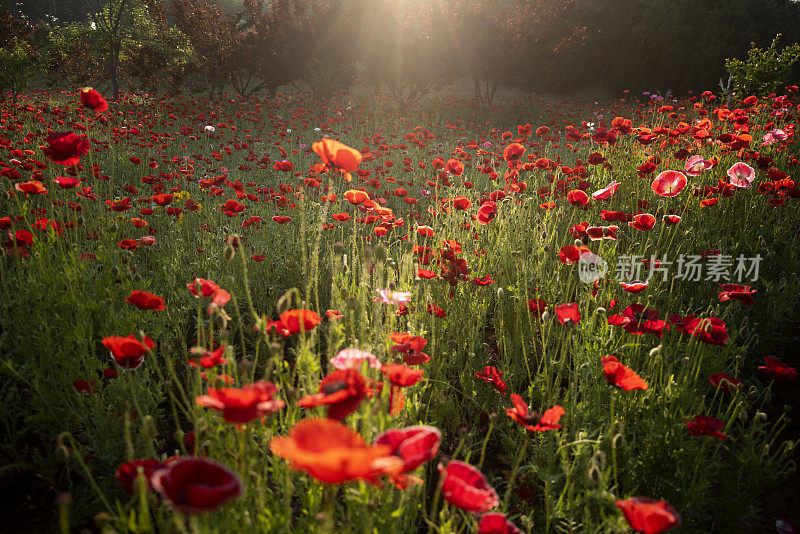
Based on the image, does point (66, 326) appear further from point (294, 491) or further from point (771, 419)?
point (771, 419)

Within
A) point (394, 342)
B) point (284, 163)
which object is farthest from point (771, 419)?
point (284, 163)

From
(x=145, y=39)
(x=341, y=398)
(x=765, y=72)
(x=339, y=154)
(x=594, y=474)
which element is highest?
(x=145, y=39)

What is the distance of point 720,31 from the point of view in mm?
18359

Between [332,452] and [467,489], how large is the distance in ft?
1.04

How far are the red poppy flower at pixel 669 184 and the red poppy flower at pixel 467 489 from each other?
7.24ft

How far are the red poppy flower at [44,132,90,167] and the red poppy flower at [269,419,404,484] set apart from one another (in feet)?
5.93

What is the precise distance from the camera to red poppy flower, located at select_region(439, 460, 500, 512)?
0.77 m

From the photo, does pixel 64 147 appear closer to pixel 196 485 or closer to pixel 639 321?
pixel 196 485

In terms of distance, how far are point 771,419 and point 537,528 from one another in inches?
55.4

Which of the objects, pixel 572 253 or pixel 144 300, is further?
pixel 572 253

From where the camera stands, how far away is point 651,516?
810 mm

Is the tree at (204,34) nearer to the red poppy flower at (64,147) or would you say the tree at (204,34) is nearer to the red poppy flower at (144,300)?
the red poppy flower at (64,147)

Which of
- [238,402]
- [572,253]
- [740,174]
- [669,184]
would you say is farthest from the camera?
[740,174]

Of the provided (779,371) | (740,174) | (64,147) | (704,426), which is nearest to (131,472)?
(704,426)
